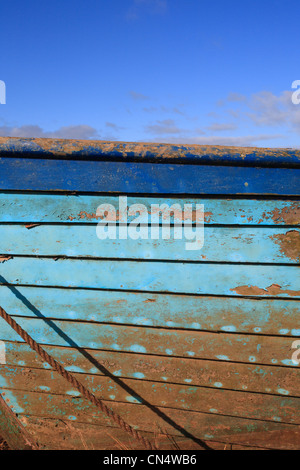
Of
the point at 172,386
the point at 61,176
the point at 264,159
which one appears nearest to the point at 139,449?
the point at 172,386

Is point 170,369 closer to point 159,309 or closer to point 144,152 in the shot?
point 159,309

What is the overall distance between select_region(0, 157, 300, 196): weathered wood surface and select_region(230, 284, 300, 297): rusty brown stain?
0.56 metres

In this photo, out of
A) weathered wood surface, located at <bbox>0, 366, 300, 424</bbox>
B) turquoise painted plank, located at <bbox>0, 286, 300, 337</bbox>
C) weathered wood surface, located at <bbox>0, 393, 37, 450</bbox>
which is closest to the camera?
turquoise painted plank, located at <bbox>0, 286, 300, 337</bbox>

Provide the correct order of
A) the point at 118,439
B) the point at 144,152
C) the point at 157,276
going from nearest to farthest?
the point at 144,152, the point at 157,276, the point at 118,439

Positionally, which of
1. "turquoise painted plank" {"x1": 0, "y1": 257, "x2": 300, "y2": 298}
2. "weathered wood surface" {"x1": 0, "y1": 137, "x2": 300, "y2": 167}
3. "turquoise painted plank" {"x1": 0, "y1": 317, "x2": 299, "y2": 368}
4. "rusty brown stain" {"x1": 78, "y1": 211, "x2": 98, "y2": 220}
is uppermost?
"weathered wood surface" {"x1": 0, "y1": 137, "x2": 300, "y2": 167}

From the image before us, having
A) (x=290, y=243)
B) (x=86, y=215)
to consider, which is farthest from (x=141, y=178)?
(x=290, y=243)

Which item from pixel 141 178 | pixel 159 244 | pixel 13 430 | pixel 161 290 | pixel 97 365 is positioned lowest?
pixel 13 430

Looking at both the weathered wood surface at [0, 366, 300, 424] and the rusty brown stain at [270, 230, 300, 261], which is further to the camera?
A: the weathered wood surface at [0, 366, 300, 424]

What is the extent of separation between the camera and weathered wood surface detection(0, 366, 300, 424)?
1.78 metres

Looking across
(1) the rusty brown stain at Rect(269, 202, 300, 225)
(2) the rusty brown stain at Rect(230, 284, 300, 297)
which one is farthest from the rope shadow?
(1) the rusty brown stain at Rect(269, 202, 300, 225)

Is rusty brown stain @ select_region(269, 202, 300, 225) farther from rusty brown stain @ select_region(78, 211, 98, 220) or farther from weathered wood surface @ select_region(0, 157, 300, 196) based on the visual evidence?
rusty brown stain @ select_region(78, 211, 98, 220)

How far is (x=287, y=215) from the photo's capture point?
1585 mm

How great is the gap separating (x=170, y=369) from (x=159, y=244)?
84 cm

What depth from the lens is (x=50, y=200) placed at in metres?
1.68
